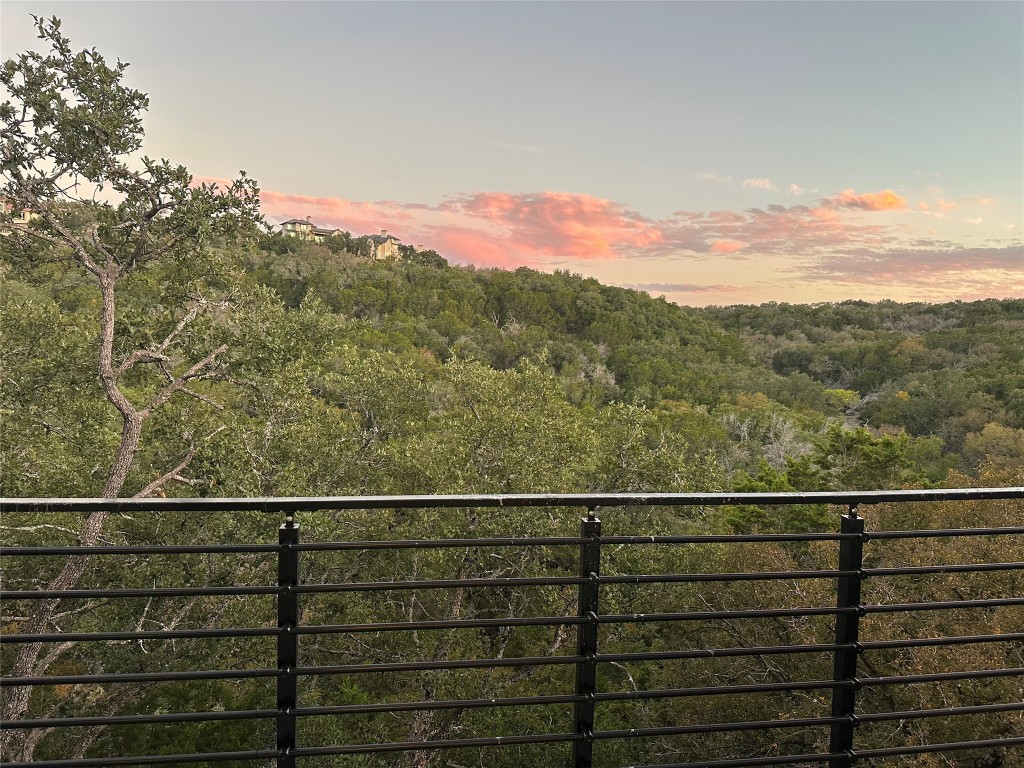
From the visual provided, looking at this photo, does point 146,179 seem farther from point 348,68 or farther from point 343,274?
point 343,274

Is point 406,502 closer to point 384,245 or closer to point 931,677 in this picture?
point 931,677

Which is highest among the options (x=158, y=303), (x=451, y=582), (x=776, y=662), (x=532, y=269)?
(x=532, y=269)

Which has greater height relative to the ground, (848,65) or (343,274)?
(848,65)

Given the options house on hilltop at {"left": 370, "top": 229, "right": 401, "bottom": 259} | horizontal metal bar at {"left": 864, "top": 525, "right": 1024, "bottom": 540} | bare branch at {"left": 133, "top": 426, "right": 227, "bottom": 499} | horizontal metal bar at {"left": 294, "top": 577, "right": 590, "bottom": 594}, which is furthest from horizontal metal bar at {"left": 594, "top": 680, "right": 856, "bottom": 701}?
house on hilltop at {"left": 370, "top": 229, "right": 401, "bottom": 259}

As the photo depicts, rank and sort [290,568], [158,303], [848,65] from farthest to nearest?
1. [848,65]
2. [158,303]
3. [290,568]

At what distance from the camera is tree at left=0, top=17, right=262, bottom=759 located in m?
7.90

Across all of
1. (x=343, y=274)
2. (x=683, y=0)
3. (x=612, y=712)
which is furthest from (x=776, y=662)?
(x=343, y=274)

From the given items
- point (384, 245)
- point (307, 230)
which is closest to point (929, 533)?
point (307, 230)

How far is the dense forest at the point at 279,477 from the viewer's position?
8273mm

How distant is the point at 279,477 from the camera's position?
31.7 feet

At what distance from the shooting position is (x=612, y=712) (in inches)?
560

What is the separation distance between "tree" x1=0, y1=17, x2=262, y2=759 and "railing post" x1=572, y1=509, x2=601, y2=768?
7893 millimetres

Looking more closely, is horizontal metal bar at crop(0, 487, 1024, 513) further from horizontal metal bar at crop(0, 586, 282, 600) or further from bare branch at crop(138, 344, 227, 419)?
bare branch at crop(138, 344, 227, 419)

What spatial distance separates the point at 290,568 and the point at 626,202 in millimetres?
44317
